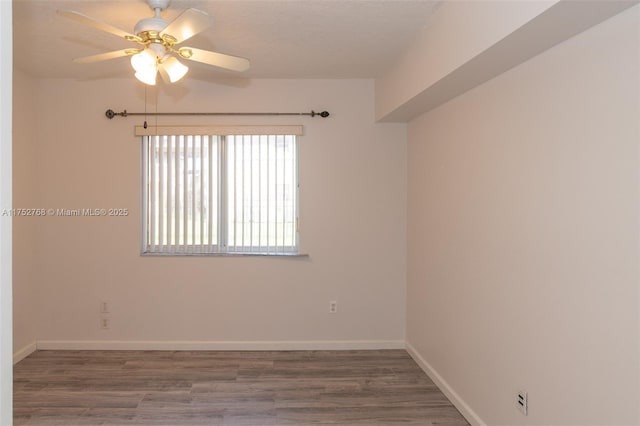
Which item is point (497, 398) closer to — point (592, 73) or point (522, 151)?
point (522, 151)

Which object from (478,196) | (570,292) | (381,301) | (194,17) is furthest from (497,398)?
(194,17)

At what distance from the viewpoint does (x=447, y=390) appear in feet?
9.63

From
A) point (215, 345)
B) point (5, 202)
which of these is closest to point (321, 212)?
point (215, 345)

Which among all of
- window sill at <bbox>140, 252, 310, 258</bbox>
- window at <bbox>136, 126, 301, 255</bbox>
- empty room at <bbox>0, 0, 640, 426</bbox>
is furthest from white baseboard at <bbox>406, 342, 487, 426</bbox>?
window at <bbox>136, 126, 301, 255</bbox>

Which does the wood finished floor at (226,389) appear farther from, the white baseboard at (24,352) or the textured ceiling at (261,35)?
the textured ceiling at (261,35)

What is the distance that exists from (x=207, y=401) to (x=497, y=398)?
1936 millimetres

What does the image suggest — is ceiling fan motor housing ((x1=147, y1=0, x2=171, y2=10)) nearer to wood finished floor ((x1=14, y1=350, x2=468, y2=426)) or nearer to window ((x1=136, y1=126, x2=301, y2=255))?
window ((x1=136, y1=126, x2=301, y2=255))

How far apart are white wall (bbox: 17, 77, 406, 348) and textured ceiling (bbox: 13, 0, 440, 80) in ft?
0.89

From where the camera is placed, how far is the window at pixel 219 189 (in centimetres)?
376

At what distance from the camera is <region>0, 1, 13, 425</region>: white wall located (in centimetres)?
80

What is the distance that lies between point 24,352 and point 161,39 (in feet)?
10.5

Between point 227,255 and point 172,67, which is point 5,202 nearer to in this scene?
point 172,67

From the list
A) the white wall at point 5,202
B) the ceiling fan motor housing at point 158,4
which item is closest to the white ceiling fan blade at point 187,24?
the ceiling fan motor housing at point 158,4

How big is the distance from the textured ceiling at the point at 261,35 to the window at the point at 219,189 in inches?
23.8
